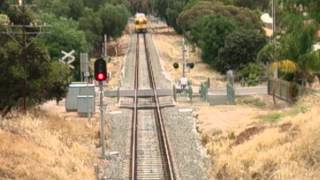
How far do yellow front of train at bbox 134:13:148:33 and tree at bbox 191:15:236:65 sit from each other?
45.0 metres

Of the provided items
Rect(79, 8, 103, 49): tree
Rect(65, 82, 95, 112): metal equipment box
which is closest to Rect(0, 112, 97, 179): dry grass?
Rect(65, 82, 95, 112): metal equipment box

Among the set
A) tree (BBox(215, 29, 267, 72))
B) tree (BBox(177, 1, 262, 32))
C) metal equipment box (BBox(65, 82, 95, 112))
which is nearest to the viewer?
metal equipment box (BBox(65, 82, 95, 112))

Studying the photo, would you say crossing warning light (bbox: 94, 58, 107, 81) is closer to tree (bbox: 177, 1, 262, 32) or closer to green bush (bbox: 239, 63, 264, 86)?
green bush (bbox: 239, 63, 264, 86)

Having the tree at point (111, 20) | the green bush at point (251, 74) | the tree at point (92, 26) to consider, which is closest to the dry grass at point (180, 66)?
the green bush at point (251, 74)

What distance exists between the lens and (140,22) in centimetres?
12062

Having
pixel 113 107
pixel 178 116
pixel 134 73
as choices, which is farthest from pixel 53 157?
pixel 134 73

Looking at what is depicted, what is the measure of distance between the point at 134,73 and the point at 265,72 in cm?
1176

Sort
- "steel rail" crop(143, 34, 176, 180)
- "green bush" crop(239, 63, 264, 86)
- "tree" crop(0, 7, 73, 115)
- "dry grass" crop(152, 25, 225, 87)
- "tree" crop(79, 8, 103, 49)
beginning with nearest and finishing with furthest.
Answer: "steel rail" crop(143, 34, 176, 180)
"tree" crop(0, 7, 73, 115)
"green bush" crop(239, 63, 264, 86)
"dry grass" crop(152, 25, 225, 87)
"tree" crop(79, 8, 103, 49)

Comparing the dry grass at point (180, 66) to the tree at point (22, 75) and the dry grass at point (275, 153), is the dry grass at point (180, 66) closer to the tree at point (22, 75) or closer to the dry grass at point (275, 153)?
the tree at point (22, 75)

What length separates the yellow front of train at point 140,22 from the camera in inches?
4678

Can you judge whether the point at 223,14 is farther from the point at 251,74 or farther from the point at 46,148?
the point at 46,148

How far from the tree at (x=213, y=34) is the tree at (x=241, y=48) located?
403 cm

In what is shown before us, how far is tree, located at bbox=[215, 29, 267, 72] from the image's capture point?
206ft

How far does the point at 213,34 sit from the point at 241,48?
22.0 ft
